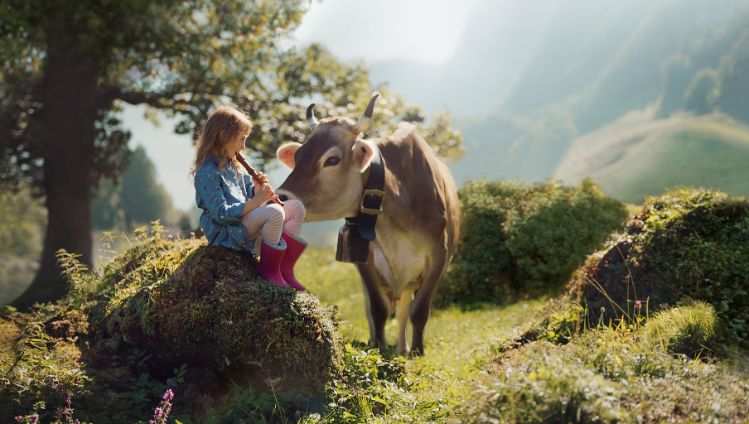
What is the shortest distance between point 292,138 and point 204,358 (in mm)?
10302

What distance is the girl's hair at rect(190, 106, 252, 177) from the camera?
4.82 meters

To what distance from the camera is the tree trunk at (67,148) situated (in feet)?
45.8

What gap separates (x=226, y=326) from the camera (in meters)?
4.27

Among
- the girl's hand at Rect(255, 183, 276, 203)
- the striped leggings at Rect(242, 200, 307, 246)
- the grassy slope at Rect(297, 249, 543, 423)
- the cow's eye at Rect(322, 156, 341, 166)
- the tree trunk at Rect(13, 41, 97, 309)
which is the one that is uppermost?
the tree trunk at Rect(13, 41, 97, 309)

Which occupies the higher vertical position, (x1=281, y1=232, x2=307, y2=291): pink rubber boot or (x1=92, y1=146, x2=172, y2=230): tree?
(x1=92, y1=146, x2=172, y2=230): tree

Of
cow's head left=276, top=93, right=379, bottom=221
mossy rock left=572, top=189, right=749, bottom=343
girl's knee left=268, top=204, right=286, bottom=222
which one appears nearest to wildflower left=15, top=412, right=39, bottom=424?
girl's knee left=268, top=204, right=286, bottom=222

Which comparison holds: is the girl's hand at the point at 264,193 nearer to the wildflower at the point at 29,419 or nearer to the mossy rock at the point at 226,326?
the mossy rock at the point at 226,326

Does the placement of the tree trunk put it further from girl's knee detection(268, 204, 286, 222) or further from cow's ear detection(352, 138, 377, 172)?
girl's knee detection(268, 204, 286, 222)

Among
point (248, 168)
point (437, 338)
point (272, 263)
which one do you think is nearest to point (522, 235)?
point (437, 338)

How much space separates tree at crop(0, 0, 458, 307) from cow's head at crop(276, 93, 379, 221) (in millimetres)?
7976

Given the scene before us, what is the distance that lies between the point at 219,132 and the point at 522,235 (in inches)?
329

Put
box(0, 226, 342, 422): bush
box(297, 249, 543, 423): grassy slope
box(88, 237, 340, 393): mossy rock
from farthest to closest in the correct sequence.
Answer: box(297, 249, 543, 423): grassy slope
box(88, 237, 340, 393): mossy rock
box(0, 226, 342, 422): bush

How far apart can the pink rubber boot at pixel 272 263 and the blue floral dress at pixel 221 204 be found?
18 cm

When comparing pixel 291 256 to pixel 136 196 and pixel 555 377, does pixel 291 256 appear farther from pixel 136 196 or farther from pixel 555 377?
pixel 136 196
